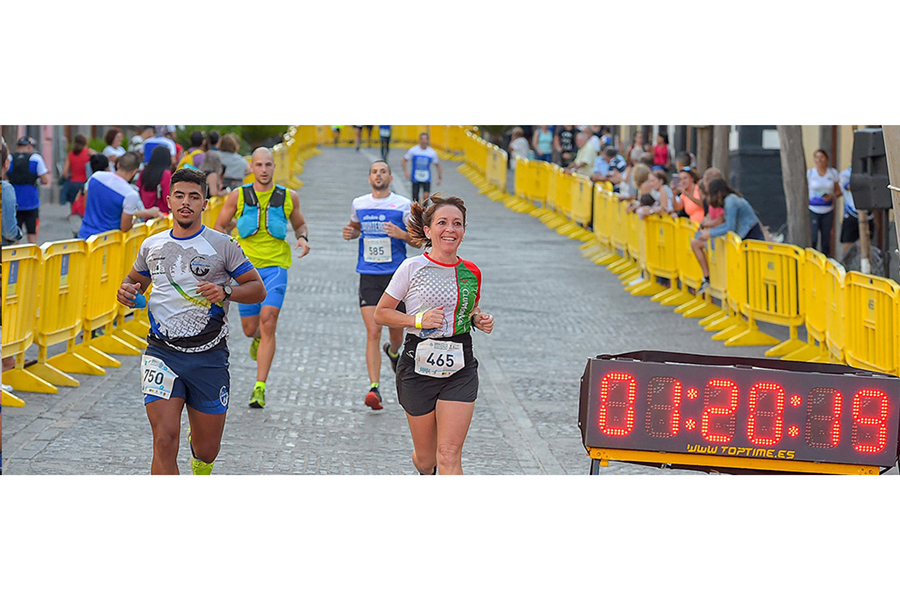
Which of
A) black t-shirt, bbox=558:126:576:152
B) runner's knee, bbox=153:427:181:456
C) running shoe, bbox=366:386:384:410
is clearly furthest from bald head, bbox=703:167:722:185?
black t-shirt, bbox=558:126:576:152

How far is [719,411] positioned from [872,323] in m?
3.80

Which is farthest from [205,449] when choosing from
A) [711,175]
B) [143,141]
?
[143,141]

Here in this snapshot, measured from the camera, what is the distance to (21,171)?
1581cm

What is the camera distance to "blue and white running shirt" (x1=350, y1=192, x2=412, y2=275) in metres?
9.65

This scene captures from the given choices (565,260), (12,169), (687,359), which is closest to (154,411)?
(687,359)

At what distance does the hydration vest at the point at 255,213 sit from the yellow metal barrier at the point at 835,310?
14.6 ft

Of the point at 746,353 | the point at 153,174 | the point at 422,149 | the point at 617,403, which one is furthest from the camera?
the point at 422,149

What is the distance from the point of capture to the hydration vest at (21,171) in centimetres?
1575

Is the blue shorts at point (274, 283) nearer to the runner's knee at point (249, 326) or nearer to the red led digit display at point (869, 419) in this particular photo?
the runner's knee at point (249, 326)

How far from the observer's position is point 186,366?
631 cm

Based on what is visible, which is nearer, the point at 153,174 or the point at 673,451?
the point at 673,451

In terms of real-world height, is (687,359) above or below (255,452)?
above

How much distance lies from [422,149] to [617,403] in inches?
760
